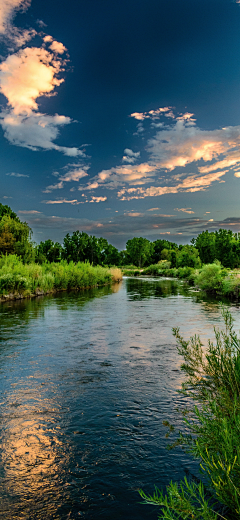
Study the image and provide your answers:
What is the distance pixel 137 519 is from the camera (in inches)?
120

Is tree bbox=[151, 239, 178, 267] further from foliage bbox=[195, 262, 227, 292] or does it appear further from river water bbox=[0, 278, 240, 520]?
river water bbox=[0, 278, 240, 520]

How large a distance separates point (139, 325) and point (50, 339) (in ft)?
12.2

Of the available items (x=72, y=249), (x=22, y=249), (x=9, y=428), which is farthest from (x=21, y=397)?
(x=72, y=249)

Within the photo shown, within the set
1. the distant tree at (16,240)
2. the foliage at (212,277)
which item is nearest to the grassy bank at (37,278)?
the distant tree at (16,240)

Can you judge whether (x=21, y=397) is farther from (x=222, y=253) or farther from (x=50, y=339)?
(x=222, y=253)

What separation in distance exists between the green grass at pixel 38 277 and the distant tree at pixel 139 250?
9052 centimetres

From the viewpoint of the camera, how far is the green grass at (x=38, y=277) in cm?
2062

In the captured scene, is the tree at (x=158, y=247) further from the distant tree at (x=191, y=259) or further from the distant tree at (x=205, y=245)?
the distant tree at (x=191, y=259)

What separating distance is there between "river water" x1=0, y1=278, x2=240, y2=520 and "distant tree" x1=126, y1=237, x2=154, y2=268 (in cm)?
11522

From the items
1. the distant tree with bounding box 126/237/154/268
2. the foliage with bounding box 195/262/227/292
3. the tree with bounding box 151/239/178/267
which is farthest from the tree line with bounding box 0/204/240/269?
the tree with bounding box 151/239/178/267

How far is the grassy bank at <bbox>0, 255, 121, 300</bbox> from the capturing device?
2056cm

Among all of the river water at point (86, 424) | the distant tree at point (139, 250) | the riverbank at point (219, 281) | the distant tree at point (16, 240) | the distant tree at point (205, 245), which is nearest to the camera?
the river water at point (86, 424)

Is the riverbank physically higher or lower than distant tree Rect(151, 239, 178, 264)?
lower

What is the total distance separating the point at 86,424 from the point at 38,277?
66.5 feet
